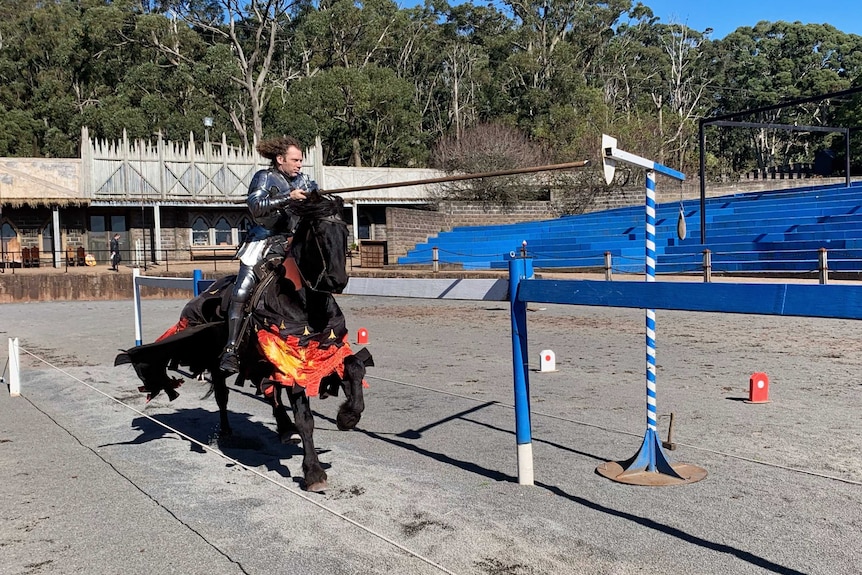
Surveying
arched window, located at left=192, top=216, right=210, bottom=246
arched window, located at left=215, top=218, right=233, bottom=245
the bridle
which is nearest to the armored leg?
the bridle

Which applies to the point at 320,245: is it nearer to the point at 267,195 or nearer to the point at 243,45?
the point at 267,195

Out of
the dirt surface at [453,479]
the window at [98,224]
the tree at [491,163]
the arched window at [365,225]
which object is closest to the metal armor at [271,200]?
the dirt surface at [453,479]

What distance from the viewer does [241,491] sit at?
5.77 metres

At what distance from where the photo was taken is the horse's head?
17.7 ft

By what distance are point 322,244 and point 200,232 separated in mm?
37060

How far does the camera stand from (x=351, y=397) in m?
5.93

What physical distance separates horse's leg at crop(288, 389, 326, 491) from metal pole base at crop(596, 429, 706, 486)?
2071 millimetres

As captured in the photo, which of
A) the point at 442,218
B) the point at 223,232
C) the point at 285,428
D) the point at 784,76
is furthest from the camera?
the point at 784,76

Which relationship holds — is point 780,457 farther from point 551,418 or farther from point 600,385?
point 600,385

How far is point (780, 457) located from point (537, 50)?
56183 mm

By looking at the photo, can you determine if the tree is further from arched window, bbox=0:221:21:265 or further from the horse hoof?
the horse hoof

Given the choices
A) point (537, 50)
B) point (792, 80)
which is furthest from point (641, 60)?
point (537, 50)

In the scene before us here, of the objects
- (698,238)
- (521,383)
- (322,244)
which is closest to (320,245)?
(322,244)

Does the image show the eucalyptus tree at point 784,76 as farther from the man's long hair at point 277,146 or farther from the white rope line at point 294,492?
the man's long hair at point 277,146
